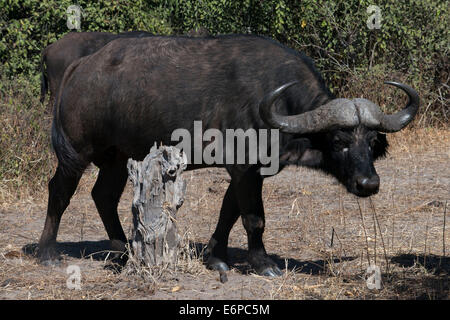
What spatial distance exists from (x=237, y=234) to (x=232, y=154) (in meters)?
1.62

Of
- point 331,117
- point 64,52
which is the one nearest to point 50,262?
point 331,117

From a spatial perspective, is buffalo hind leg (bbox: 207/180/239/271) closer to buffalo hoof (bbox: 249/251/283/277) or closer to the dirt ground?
the dirt ground

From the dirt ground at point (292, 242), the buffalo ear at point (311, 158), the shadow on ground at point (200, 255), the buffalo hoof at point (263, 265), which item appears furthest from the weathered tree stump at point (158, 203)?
the buffalo ear at point (311, 158)

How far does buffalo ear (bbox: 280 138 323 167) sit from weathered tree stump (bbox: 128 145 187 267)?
0.77 metres

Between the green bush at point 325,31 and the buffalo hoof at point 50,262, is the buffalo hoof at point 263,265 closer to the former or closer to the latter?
the buffalo hoof at point 50,262

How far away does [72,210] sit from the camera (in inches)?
299

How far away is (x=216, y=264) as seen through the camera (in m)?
5.39

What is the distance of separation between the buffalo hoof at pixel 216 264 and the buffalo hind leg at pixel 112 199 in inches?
29.9

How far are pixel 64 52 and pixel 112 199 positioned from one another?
4.43 metres

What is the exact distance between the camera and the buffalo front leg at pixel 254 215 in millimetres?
5160

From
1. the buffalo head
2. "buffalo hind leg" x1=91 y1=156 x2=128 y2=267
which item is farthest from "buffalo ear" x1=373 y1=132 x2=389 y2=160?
"buffalo hind leg" x1=91 y1=156 x2=128 y2=267

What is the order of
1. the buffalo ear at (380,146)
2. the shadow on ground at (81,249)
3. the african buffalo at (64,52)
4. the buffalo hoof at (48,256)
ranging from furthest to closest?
1. the african buffalo at (64,52)
2. the shadow on ground at (81,249)
3. the buffalo hoof at (48,256)
4. the buffalo ear at (380,146)

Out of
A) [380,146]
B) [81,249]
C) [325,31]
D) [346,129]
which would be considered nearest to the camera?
[346,129]

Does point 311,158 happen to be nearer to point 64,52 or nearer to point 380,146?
point 380,146
